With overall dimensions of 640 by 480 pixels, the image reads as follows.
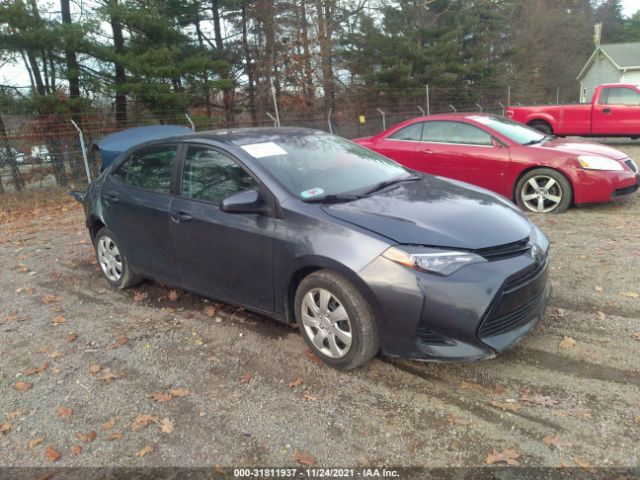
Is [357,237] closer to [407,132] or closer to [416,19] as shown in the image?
[407,132]

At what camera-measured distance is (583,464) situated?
240cm

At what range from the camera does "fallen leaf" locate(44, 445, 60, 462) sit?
8.87 ft

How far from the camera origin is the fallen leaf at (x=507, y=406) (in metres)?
2.85

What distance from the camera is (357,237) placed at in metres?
3.10

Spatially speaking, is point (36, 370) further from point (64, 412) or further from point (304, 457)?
point (304, 457)

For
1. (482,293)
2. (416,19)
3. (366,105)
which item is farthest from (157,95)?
(416,19)

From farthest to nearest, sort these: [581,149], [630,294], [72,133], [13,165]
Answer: [72,133] < [13,165] < [581,149] < [630,294]

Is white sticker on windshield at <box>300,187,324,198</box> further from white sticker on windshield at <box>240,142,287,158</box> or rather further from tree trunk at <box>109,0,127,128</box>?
tree trunk at <box>109,0,127,128</box>

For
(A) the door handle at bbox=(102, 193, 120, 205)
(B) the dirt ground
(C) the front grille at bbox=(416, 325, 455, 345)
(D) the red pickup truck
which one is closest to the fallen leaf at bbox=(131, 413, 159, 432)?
(B) the dirt ground

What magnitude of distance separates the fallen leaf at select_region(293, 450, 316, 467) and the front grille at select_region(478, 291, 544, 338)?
119 cm

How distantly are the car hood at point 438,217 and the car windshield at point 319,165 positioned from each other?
247 mm

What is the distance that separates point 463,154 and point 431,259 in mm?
4722

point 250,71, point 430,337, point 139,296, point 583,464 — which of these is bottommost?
point 583,464

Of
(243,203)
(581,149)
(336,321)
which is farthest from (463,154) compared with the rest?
(336,321)
